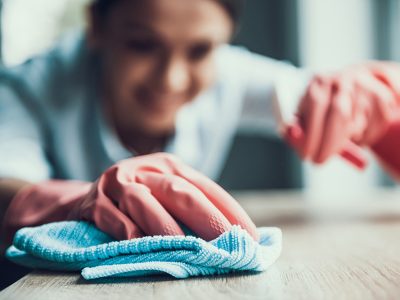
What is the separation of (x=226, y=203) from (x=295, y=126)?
362 mm

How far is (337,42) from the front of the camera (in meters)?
2.02

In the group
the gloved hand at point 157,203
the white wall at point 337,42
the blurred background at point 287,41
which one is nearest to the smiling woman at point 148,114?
the gloved hand at point 157,203

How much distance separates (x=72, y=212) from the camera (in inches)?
19.8

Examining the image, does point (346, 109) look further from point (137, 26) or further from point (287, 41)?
point (287, 41)

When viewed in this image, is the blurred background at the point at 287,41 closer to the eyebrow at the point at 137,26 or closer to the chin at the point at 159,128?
the chin at the point at 159,128

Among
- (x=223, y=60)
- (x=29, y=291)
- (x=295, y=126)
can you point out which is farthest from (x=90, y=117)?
(x=29, y=291)

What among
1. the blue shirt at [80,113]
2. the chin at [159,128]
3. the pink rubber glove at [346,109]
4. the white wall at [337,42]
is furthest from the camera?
the white wall at [337,42]

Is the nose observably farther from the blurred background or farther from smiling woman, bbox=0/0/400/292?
the blurred background

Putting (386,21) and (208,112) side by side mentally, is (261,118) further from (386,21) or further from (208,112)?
(386,21)

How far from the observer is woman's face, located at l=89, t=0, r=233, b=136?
0.93 m

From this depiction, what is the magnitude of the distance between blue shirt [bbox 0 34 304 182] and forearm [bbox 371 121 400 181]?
314 millimetres

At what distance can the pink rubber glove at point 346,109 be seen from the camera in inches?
29.4

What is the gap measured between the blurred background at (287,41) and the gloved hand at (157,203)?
1367 mm

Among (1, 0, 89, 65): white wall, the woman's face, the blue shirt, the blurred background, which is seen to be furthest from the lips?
(1, 0, 89, 65): white wall
